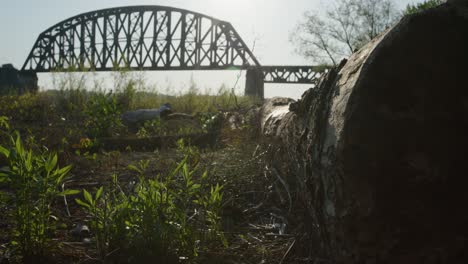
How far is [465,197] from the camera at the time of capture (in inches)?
65.3

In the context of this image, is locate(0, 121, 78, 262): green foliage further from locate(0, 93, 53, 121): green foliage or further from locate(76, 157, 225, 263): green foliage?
locate(0, 93, 53, 121): green foliage

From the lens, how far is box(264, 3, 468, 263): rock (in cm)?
163

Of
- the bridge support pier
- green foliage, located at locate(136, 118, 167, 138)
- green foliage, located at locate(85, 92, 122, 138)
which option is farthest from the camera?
the bridge support pier

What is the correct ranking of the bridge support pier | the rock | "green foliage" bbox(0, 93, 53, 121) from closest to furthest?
the rock, "green foliage" bbox(0, 93, 53, 121), the bridge support pier

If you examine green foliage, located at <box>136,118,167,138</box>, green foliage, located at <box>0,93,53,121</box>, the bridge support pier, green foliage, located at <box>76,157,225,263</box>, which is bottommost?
green foliage, located at <box>76,157,225,263</box>

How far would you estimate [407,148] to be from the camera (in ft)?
5.38

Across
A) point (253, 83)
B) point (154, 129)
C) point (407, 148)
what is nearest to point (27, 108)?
point (154, 129)

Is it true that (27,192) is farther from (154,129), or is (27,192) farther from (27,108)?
(27,108)

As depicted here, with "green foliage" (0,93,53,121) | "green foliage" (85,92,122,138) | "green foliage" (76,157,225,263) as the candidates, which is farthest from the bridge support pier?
"green foliage" (76,157,225,263)

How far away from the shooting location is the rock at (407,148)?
1.63 metres

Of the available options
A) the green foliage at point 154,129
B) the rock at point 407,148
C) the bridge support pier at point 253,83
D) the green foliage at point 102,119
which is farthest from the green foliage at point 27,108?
the bridge support pier at point 253,83

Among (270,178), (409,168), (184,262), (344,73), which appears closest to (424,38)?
(344,73)

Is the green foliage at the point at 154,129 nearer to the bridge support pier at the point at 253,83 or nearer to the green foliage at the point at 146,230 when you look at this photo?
the green foliage at the point at 146,230

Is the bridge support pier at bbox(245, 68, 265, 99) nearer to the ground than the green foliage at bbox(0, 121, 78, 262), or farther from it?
farther from it
